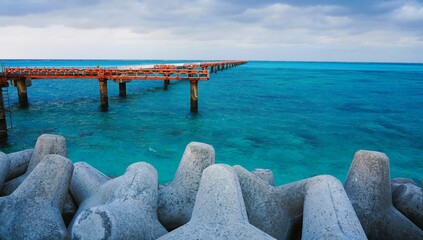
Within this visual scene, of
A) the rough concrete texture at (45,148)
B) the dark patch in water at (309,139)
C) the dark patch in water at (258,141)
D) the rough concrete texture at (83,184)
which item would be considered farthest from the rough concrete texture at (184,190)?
the dark patch in water at (309,139)

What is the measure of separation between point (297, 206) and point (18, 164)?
18.3 ft

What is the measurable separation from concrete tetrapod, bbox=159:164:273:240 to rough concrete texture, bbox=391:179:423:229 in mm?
3401

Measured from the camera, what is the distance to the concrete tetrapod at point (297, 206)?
153 inches

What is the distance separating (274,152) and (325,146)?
9.95 feet

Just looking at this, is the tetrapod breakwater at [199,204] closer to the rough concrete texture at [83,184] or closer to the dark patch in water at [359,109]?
the rough concrete texture at [83,184]

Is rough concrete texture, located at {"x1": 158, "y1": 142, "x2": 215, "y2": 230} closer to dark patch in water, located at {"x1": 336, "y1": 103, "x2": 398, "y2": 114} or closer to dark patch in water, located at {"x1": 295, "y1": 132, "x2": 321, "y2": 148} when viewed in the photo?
dark patch in water, located at {"x1": 295, "y1": 132, "x2": 321, "y2": 148}

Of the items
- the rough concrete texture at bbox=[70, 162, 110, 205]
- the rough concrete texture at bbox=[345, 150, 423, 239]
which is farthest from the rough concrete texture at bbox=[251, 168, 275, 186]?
the rough concrete texture at bbox=[70, 162, 110, 205]

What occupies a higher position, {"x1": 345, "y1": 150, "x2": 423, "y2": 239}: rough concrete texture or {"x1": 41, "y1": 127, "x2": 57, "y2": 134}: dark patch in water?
{"x1": 345, "y1": 150, "x2": 423, "y2": 239}: rough concrete texture

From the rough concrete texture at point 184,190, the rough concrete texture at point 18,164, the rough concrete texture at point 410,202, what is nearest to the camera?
the rough concrete texture at point 184,190

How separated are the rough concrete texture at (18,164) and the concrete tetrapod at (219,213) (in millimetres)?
4357

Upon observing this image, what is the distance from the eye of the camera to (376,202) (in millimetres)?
5184

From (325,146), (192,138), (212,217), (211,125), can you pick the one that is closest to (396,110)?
(325,146)

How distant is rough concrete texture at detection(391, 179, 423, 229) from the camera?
5395 millimetres

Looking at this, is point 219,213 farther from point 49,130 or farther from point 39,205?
point 49,130
